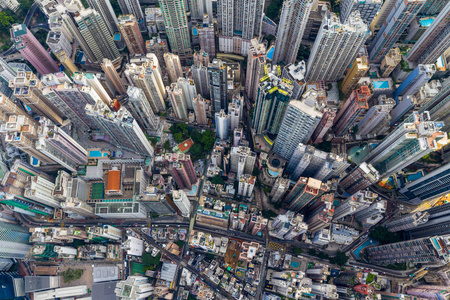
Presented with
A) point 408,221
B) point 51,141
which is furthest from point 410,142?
point 51,141

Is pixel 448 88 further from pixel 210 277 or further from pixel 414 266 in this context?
pixel 210 277

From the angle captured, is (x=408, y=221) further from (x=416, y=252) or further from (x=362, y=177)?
(x=362, y=177)

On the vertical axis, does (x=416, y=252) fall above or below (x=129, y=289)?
above

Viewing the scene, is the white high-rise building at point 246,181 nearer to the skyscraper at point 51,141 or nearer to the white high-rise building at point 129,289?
the white high-rise building at point 129,289

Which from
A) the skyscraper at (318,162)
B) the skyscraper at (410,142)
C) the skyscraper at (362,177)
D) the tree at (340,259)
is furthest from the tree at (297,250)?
the skyscraper at (410,142)

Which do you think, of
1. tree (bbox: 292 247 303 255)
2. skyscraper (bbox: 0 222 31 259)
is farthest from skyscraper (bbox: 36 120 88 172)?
tree (bbox: 292 247 303 255)

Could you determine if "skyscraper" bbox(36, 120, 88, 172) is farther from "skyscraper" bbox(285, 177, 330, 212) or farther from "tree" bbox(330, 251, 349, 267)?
"tree" bbox(330, 251, 349, 267)
